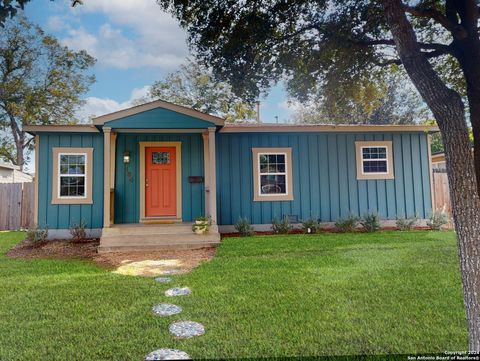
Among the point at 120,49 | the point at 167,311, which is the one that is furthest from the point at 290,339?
the point at 120,49

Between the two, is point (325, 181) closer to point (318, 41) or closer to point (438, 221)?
point (438, 221)

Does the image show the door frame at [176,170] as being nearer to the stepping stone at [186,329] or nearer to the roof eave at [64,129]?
the roof eave at [64,129]

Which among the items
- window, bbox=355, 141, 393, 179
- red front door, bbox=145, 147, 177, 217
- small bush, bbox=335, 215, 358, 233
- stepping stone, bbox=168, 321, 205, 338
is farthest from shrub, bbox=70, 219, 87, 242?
window, bbox=355, 141, 393, 179

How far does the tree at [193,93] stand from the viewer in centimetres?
1862

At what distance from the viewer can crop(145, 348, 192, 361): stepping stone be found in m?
2.23

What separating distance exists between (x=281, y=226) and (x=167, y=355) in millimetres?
6126

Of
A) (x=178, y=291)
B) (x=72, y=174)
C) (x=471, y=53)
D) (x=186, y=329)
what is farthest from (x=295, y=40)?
(x=72, y=174)

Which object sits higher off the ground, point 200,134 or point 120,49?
point 120,49

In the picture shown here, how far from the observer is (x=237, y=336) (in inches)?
100

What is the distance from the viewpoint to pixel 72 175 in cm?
798

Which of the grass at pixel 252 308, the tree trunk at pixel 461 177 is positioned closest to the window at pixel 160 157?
the grass at pixel 252 308

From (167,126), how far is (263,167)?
2.90 metres

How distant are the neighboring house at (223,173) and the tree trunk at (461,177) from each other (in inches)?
212

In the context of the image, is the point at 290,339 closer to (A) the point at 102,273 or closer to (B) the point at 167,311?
(B) the point at 167,311
